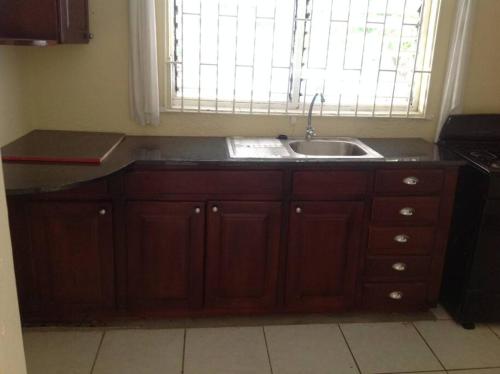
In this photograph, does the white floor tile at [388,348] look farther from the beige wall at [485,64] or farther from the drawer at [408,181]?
the beige wall at [485,64]

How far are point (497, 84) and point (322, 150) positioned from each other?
1070 millimetres

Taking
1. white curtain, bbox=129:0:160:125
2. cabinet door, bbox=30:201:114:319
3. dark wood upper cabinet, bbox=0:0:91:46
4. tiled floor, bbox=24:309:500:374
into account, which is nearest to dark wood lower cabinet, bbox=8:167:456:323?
cabinet door, bbox=30:201:114:319

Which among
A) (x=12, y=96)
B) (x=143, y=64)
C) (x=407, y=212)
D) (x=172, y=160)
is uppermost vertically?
(x=143, y=64)

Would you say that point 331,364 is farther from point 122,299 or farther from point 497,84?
point 497,84

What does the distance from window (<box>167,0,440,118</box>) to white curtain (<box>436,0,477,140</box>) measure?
0.36 ft

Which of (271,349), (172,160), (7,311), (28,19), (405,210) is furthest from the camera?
(405,210)

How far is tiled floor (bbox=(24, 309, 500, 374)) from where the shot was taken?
2.16 meters

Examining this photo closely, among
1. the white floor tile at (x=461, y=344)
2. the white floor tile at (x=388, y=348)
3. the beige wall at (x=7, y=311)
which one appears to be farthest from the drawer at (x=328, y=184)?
the beige wall at (x=7, y=311)

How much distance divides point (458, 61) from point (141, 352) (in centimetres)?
219

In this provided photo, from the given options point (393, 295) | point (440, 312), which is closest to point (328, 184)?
point (393, 295)

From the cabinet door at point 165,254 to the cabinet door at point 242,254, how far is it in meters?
0.06

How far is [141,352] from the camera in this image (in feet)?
7.34

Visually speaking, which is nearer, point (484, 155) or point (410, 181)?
point (410, 181)

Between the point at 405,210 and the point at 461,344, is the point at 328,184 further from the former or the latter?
the point at 461,344
